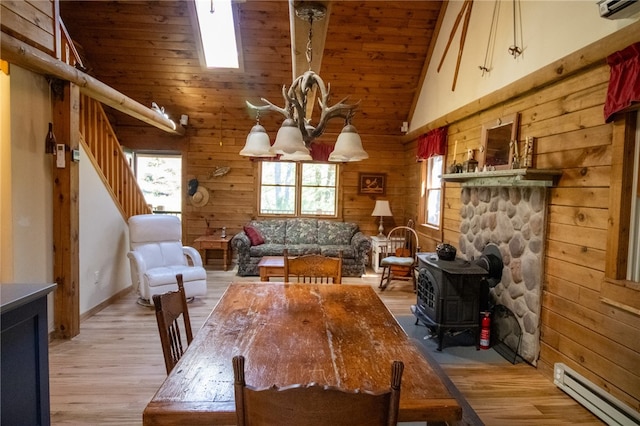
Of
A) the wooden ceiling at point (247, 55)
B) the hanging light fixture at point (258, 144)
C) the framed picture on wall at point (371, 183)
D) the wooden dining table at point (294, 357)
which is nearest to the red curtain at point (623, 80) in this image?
the wooden dining table at point (294, 357)

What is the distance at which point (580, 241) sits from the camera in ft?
8.34

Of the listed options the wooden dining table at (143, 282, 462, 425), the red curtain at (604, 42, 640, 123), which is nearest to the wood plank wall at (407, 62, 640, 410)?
the red curtain at (604, 42, 640, 123)

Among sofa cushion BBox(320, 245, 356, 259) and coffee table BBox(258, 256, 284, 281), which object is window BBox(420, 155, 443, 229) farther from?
coffee table BBox(258, 256, 284, 281)

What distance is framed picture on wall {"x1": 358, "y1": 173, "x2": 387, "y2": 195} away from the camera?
273 inches

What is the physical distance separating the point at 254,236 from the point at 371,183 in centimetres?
243

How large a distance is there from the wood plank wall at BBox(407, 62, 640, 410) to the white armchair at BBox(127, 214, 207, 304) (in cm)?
364

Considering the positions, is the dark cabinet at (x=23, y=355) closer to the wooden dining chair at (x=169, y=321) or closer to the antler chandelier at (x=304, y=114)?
the wooden dining chair at (x=169, y=321)

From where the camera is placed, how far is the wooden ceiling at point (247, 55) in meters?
4.88

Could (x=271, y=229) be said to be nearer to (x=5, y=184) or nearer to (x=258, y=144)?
(x=5, y=184)

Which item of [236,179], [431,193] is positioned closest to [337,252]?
[431,193]

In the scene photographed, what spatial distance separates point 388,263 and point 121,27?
4967 millimetres

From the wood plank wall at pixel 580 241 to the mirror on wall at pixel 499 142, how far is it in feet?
0.74

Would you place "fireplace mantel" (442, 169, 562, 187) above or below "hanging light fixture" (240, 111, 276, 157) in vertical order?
below

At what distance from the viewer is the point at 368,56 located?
17.9 feet
